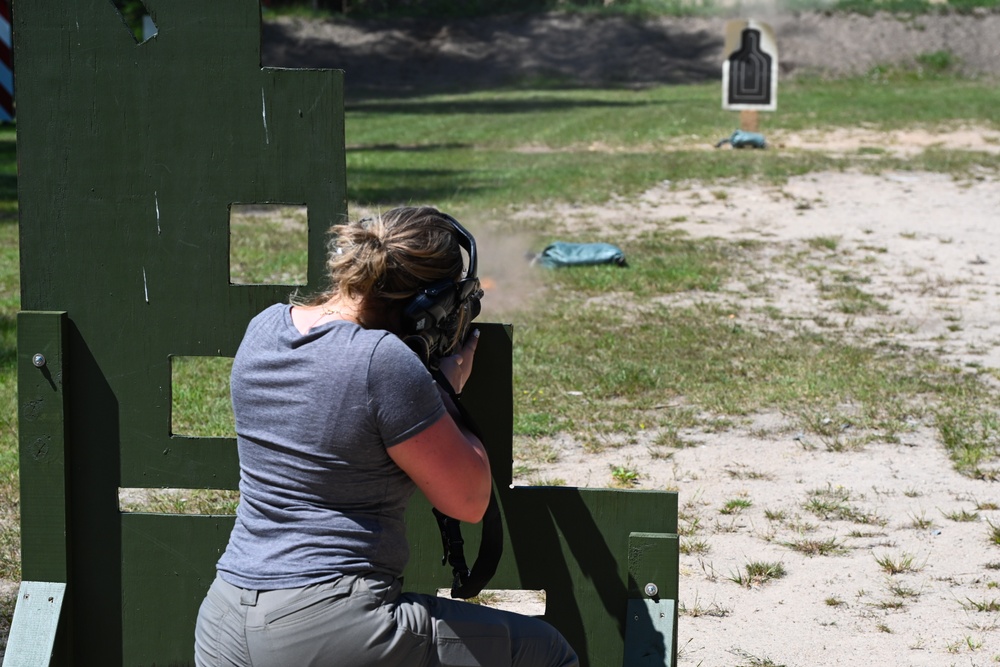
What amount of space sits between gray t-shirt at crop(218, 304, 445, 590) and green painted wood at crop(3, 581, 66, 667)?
0.77 meters

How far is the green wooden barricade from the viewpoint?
2688mm

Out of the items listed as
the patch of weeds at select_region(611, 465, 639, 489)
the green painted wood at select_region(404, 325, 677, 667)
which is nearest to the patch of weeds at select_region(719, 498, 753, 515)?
the patch of weeds at select_region(611, 465, 639, 489)

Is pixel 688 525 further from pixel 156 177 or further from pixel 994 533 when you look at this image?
pixel 156 177

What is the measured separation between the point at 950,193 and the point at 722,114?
34.1 feet

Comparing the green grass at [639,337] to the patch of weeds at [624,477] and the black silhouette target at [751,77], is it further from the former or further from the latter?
the black silhouette target at [751,77]

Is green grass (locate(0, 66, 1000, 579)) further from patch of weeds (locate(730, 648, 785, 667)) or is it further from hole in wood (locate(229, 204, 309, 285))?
patch of weeds (locate(730, 648, 785, 667))

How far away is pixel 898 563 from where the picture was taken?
4.08m

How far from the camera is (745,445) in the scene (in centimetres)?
529

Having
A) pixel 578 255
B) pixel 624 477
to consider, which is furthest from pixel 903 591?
pixel 578 255

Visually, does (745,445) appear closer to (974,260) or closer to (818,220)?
(974,260)

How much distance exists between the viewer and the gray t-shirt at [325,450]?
2.13 metres

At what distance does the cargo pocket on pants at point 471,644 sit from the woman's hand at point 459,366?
1.47 feet

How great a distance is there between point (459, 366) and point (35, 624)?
1.16 metres

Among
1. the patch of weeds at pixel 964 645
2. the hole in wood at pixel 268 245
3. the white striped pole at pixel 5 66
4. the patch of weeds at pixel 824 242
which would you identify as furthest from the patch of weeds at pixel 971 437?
the white striped pole at pixel 5 66
